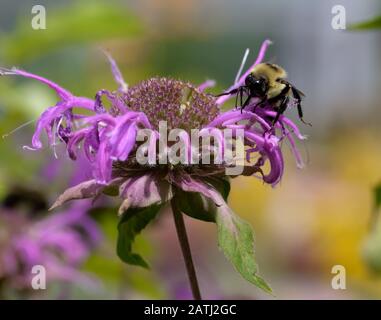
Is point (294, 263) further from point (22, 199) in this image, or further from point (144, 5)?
point (144, 5)

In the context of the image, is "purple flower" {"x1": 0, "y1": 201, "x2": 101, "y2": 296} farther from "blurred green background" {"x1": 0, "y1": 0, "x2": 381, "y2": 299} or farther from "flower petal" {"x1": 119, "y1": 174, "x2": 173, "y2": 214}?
"flower petal" {"x1": 119, "y1": 174, "x2": 173, "y2": 214}

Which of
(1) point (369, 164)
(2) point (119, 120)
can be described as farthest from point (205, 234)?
(2) point (119, 120)

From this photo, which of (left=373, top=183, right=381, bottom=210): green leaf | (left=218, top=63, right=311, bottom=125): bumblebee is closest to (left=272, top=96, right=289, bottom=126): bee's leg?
(left=218, top=63, right=311, bottom=125): bumblebee

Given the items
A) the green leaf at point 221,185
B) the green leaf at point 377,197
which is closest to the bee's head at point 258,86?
the green leaf at point 221,185

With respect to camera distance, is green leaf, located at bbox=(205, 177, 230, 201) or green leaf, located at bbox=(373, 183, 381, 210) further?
green leaf, located at bbox=(373, 183, 381, 210)

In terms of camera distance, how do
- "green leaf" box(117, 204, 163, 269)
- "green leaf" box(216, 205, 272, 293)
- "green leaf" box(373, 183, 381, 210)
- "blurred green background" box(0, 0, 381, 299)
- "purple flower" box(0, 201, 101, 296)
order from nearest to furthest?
1. "green leaf" box(216, 205, 272, 293)
2. "green leaf" box(117, 204, 163, 269)
3. "green leaf" box(373, 183, 381, 210)
4. "purple flower" box(0, 201, 101, 296)
5. "blurred green background" box(0, 0, 381, 299)
